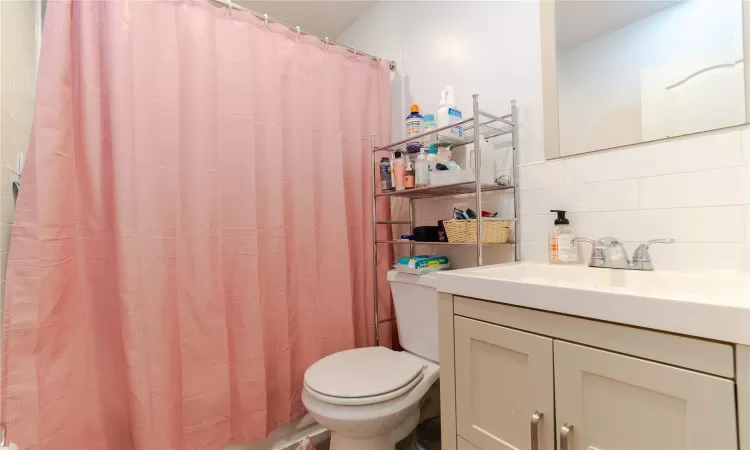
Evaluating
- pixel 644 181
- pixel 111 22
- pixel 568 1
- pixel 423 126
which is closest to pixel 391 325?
pixel 423 126

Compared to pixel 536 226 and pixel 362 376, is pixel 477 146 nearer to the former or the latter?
pixel 536 226

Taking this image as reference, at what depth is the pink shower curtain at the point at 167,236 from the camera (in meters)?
0.97

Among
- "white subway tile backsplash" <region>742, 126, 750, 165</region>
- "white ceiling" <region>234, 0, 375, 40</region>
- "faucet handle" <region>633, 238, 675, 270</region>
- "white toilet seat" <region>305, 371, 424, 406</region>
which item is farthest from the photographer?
"white ceiling" <region>234, 0, 375, 40</region>

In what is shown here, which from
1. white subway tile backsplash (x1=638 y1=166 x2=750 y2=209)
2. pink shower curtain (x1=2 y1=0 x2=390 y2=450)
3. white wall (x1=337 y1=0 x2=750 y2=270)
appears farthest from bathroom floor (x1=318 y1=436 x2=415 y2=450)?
white subway tile backsplash (x1=638 y1=166 x2=750 y2=209)

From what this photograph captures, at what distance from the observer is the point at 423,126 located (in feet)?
4.66

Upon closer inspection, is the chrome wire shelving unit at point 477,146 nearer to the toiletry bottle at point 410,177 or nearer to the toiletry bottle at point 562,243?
the toiletry bottle at point 410,177

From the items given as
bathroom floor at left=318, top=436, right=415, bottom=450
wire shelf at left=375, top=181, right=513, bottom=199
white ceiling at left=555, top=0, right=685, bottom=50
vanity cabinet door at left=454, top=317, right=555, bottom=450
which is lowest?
bathroom floor at left=318, top=436, right=415, bottom=450

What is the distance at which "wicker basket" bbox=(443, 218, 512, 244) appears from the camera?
1182mm

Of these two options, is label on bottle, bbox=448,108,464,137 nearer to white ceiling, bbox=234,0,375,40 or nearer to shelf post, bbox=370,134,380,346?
shelf post, bbox=370,134,380,346

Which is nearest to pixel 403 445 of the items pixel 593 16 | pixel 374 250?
pixel 374 250

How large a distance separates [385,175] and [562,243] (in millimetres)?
795

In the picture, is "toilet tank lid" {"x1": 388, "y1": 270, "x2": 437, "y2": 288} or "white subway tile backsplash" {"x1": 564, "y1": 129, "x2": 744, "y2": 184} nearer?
"white subway tile backsplash" {"x1": 564, "y1": 129, "x2": 744, "y2": 184}

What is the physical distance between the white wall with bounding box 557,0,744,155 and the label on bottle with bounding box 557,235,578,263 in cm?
30

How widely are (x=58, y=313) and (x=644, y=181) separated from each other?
1792 mm
